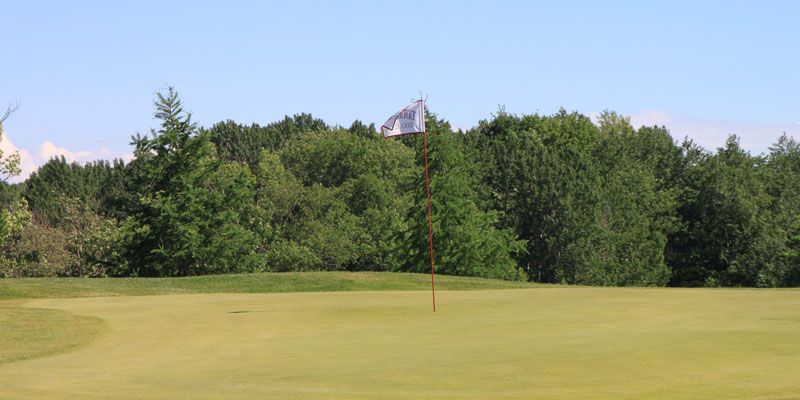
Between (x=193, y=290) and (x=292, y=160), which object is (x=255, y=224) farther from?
(x=193, y=290)

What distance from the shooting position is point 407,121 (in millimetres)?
23547

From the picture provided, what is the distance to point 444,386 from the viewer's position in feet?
31.6

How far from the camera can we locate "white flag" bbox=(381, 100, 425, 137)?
76.8 ft

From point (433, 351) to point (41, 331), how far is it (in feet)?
31.7

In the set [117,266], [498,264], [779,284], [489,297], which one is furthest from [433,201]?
[779,284]

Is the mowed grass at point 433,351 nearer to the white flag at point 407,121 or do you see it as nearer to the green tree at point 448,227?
the white flag at point 407,121

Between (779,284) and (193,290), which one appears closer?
(193,290)

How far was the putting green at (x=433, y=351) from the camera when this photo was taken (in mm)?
9477

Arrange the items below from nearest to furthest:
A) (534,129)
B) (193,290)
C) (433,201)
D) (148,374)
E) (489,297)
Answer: (148,374) < (489,297) < (193,290) < (433,201) < (534,129)

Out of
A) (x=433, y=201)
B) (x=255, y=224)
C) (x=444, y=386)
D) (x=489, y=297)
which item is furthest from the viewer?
(x=255, y=224)

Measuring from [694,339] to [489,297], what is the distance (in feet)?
35.2

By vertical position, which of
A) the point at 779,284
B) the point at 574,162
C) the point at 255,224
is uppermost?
the point at 574,162

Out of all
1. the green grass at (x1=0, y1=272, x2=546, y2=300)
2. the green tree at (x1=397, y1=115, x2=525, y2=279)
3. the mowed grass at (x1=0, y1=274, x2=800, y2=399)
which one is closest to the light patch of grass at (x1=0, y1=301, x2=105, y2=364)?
the mowed grass at (x1=0, y1=274, x2=800, y2=399)

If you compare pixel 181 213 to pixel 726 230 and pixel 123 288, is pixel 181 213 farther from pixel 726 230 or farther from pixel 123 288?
pixel 726 230
